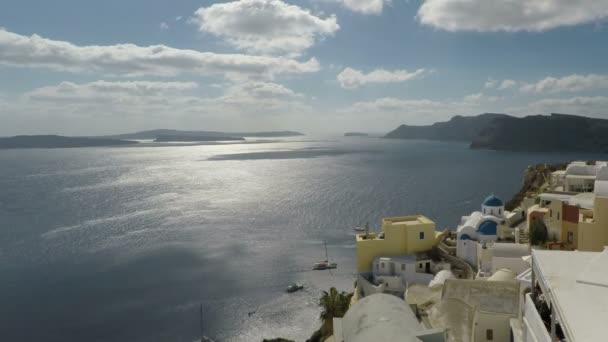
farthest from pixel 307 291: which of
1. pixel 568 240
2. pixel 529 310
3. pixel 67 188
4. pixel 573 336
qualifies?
pixel 67 188

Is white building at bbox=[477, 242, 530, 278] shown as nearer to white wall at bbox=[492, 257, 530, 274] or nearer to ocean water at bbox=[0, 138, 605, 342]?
white wall at bbox=[492, 257, 530, 274]

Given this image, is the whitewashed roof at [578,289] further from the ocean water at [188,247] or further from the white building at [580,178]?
the white building at [580,178]

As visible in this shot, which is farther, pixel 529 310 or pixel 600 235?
pixel 600 235

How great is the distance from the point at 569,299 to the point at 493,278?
1384cm

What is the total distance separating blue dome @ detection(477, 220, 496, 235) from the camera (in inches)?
1379

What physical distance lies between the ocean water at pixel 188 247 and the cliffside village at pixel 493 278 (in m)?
13.9

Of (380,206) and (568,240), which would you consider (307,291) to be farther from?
(380,206)

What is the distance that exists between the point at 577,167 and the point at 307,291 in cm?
3720

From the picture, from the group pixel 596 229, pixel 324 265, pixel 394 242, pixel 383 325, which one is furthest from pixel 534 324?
pixel 324 265

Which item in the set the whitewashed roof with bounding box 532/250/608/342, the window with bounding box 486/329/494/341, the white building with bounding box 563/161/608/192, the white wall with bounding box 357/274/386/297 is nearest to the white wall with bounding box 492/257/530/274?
the window with bounding box 486/329/494/341

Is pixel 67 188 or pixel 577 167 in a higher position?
pixel 577 167

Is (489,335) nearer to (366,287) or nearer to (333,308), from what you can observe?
(366,287)

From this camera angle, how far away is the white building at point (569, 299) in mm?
10615

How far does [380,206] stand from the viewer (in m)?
87.9
